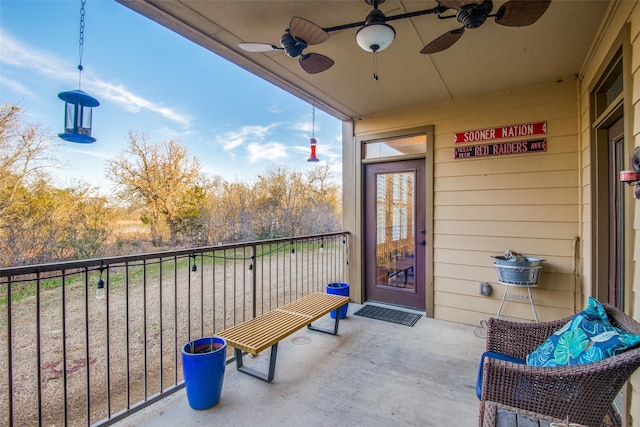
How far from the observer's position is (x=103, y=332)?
345cm

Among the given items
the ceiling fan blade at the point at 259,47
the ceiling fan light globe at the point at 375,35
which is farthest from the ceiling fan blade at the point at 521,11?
the ceiling fan blade at the point at 259,47

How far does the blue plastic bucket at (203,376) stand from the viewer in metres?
1.90

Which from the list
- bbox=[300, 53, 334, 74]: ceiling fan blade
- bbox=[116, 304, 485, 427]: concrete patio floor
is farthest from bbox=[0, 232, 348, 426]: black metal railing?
bbox=[300, 53, 334, 74]: ceiling fan blade

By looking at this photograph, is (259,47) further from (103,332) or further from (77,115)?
(103,332)

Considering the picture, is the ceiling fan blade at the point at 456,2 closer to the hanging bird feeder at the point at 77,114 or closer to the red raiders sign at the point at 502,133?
the red raiders sign at the point at 502,133

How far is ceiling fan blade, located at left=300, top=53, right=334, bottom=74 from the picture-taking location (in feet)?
7.01

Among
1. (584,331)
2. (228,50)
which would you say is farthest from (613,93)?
(228,50)

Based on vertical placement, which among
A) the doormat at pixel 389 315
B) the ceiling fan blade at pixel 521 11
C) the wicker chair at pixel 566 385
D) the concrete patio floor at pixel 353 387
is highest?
the ceiling fan blade at pixel 521 11

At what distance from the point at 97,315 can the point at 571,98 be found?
6.17 m

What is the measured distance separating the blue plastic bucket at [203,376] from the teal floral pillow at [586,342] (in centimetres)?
190

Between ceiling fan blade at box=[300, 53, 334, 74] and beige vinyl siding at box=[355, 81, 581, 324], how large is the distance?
192 centimetres

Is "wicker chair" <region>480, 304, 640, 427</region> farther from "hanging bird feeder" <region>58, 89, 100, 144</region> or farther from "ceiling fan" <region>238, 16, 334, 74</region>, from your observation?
"hanging bird feeder" <region>58, 89, 100, 144</region>

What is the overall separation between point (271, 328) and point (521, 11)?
2.66m

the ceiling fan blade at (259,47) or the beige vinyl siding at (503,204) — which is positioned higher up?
the ceiling fan blade at (259,47)
